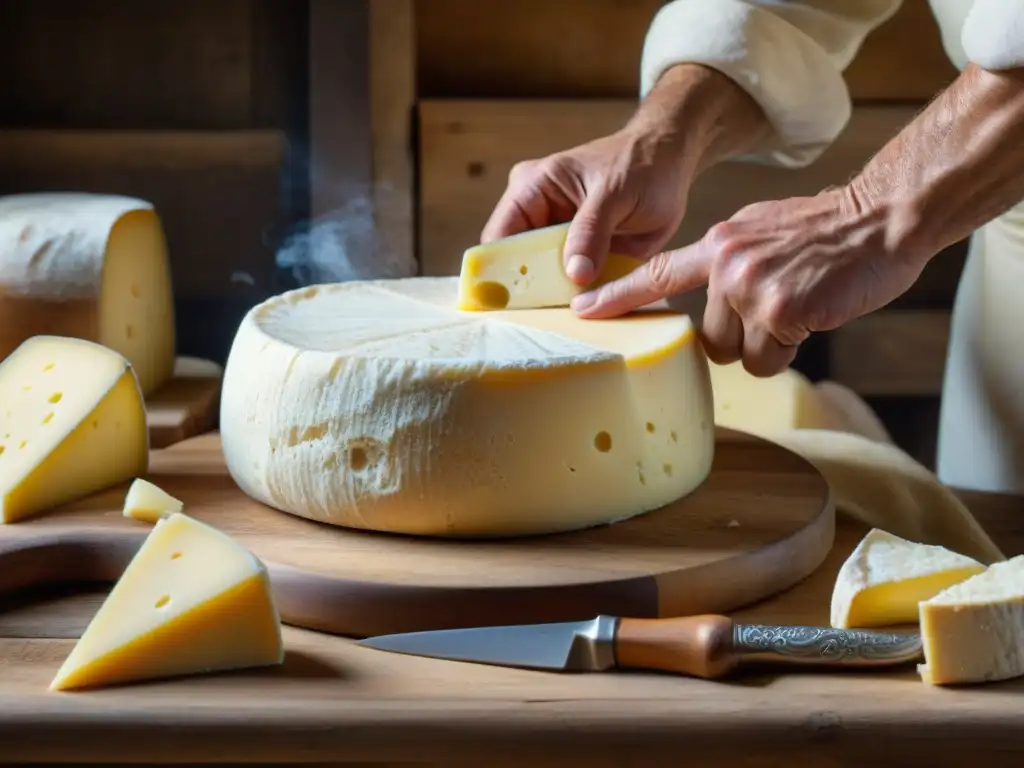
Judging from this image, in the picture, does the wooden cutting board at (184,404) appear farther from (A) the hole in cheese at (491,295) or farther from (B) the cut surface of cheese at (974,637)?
(B) the cut surface of cheese at (974,637)

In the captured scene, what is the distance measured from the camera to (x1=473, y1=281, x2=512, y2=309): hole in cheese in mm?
1293

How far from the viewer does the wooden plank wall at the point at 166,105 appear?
198 centimetres

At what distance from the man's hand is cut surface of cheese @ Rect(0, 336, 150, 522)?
1.53ft

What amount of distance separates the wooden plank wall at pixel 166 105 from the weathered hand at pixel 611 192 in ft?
2.15

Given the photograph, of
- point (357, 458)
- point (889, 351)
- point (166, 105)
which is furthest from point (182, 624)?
point (889, 351)

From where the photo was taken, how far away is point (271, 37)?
2.01 metres

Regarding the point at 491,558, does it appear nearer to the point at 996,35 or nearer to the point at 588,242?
the point at 588,242

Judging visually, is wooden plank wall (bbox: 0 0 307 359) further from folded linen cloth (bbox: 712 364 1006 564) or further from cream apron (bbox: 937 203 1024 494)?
cream apron (bbox: 937 203 1024 494)

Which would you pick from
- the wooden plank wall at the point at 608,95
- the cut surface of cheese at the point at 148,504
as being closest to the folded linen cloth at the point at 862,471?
the wooden plank wall at the point at 608,95

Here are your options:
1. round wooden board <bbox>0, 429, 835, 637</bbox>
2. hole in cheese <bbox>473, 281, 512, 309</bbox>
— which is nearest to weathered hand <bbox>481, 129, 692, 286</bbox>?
hole in cheese <bbox>473, 281, 512, 309</bbox>

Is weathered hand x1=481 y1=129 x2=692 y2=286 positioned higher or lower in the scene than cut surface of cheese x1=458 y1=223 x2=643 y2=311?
higher

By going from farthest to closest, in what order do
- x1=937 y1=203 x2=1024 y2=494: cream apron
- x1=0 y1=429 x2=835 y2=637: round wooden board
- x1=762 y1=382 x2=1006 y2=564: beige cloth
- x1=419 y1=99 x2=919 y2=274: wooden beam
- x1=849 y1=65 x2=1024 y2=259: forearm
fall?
1. x1=419 y1=99 x2=919 y2=274: wooden beam
2. x1=937 y1=203 x2=1024 y2=494: cream apron
3. x1=762 y1=382 x2=1006 y2=564: beige cloth
4. x1=849 y1=65 x2=1024 y2=259: forearm
5. x1=0 y1=429 x2=835 y2=637: round wooden board

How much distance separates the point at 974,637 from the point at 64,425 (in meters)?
0.80

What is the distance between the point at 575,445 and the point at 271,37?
4.01 ft
